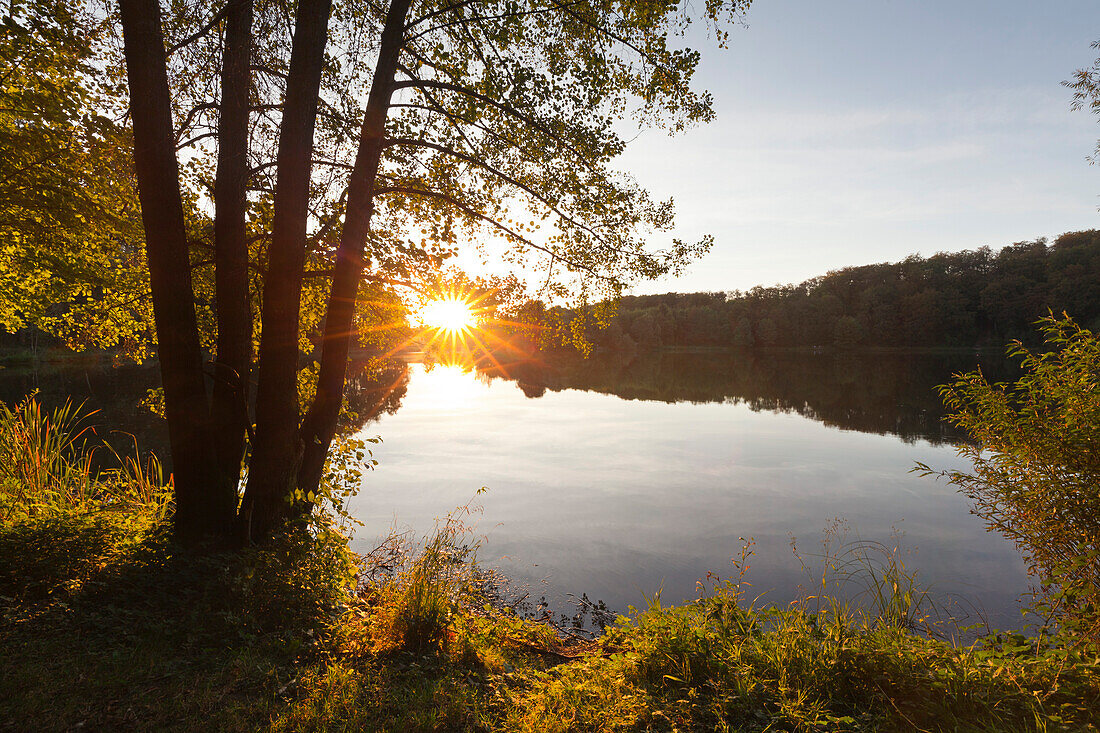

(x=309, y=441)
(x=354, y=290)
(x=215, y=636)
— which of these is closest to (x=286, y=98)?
(x=354, y=290)

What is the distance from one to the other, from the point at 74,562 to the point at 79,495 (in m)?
3.25

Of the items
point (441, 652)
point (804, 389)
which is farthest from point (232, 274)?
point (804, 389)

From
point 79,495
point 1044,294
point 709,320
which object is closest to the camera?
point 79,495

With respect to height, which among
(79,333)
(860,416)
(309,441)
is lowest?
(860,416)

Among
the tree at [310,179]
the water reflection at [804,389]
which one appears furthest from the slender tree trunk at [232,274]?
the water reflection at [804,389]

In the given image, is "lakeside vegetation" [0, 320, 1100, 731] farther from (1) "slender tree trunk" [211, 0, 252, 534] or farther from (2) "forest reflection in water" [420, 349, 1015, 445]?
(2) "forest reflection in water" [420, 349, 1015, 445]

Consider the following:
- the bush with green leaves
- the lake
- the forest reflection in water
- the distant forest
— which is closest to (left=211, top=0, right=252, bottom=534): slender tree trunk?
the lake

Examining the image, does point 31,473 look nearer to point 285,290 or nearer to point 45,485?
point 45,485

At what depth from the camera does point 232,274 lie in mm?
5055

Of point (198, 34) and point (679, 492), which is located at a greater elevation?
point (198, 34)

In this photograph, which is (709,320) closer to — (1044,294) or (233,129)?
(1044,294)

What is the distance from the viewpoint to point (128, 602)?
382 cm

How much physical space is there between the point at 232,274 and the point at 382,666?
12.8 ft

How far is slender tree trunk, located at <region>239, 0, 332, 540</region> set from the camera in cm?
464
